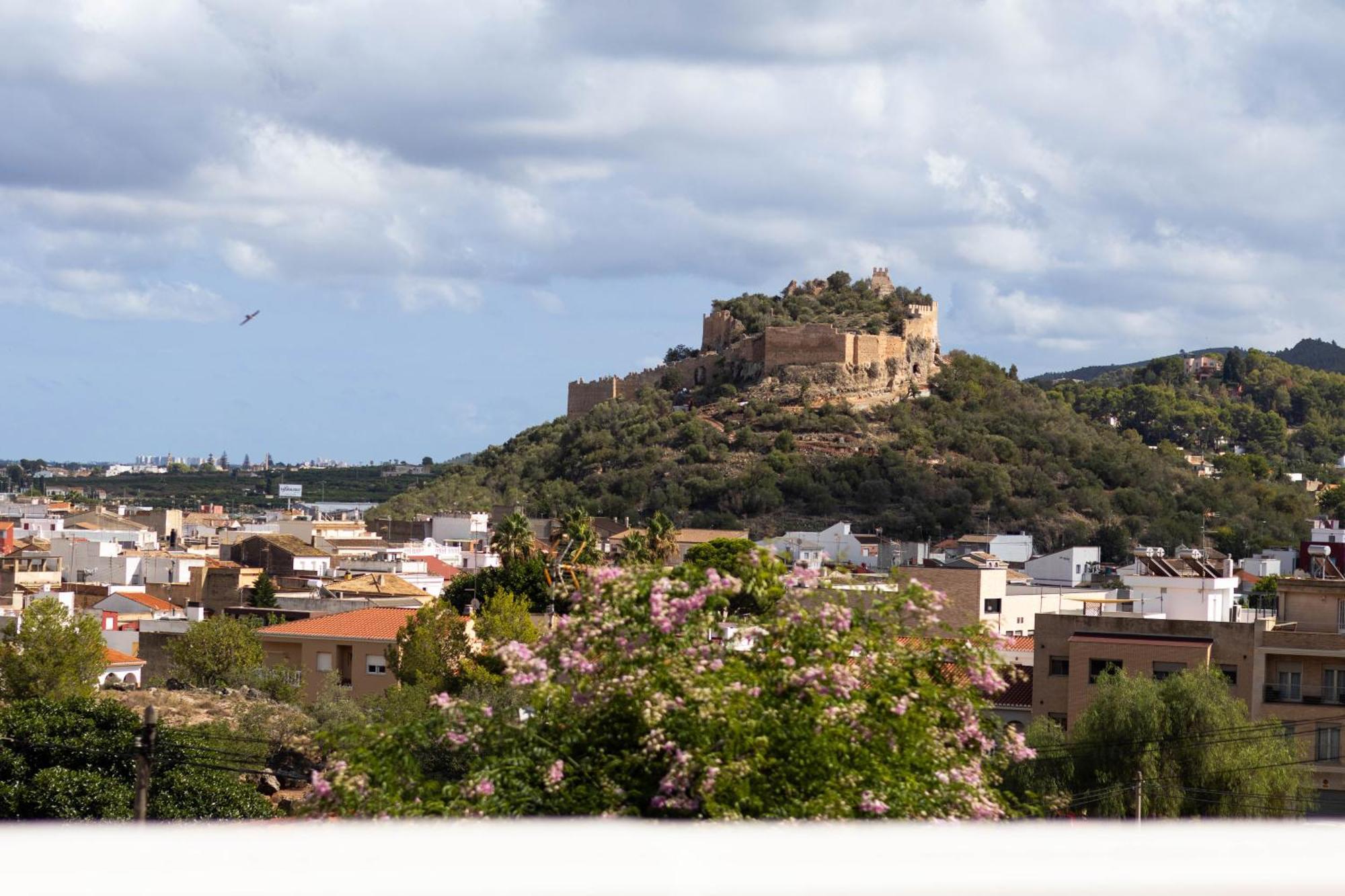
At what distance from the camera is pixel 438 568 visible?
57406mm

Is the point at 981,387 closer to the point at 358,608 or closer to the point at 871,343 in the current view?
the point at 871,343

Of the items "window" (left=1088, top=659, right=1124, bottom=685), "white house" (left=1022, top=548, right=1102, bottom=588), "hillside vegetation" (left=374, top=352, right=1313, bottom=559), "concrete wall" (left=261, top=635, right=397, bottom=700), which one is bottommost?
"concrete wall" (left=261, top=635, right=397, bottom=700)

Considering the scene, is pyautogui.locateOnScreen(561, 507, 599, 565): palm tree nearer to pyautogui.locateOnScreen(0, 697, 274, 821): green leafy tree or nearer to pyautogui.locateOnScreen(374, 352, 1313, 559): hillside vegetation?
pyautogui.locateOnScreen(0, 697, 274, 821): green leafy tree

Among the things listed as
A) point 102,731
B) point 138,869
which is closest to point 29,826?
point 138,869

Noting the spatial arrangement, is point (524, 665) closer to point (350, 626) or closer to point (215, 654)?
point (215, 654)

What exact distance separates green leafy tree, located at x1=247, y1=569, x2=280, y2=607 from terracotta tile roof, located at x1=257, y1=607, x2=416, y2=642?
243 inches

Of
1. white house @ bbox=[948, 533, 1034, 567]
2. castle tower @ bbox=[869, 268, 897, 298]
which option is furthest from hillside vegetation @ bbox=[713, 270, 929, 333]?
white house @ bbox=[948, 533, 1034, 567]

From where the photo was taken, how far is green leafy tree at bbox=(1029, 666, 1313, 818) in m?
18.7

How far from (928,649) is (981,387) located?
8570 centimetres

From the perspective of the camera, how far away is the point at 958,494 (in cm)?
7800

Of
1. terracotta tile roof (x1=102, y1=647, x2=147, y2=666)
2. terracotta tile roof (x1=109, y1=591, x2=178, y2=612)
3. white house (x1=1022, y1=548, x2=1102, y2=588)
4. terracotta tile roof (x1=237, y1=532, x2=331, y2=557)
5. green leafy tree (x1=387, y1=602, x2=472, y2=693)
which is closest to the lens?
green leafy tree (x1=387, y1=602, x2=472, y2=693)

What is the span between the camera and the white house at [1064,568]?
54.9 metres

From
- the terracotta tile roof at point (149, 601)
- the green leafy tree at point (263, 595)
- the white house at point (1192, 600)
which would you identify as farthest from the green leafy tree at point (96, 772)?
the terracotta tile roof at point (149, 601)

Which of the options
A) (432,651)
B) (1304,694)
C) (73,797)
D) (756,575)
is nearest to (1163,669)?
(1304,694)
